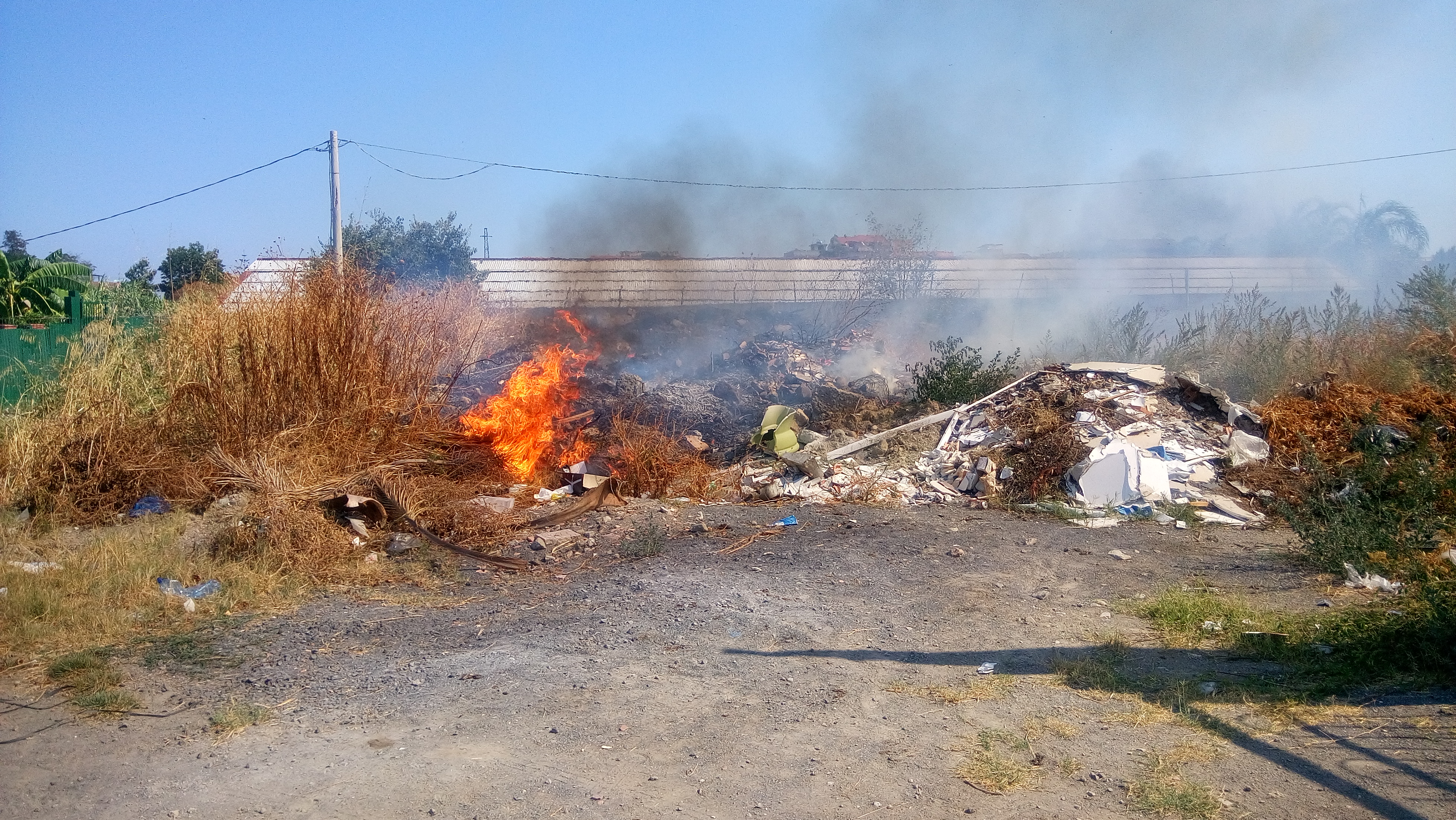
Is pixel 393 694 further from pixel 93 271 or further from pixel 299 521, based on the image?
pixel 93 271

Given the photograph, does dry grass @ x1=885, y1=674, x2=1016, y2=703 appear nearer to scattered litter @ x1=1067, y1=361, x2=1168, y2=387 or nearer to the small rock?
the small rock

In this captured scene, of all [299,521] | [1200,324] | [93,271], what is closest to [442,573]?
[299,521]

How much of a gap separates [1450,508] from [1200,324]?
7.64 metres

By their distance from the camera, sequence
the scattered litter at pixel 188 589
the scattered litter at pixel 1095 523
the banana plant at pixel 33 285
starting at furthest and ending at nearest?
the banana plant at pixel 33 285 < the scattered litter at pixel 1095 523 < the scattered litter at pixel 188 589

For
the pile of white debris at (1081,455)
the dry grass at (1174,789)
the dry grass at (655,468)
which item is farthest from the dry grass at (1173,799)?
the dry grass at (655,468)

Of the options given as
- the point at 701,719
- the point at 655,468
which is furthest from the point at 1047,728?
the point at 655,468

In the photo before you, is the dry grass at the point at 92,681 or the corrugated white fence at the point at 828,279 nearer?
the dry grass at the point at 92,681

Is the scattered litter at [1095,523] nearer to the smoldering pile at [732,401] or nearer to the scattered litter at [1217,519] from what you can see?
the scattered litter at [1217,519]

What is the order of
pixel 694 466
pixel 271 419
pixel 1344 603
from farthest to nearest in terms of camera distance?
A: pixel 694 466 → pixel 271 419 → pixel 1344 603

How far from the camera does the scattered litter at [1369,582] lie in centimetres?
566

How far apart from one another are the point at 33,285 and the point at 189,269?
8.42 ft

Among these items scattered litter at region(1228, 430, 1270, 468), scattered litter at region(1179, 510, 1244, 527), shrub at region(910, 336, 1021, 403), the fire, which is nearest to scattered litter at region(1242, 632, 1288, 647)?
scattered litter at region(1179, 510, 1244, 527)

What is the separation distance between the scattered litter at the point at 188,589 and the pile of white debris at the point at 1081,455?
508 cm

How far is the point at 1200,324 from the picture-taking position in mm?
13969
